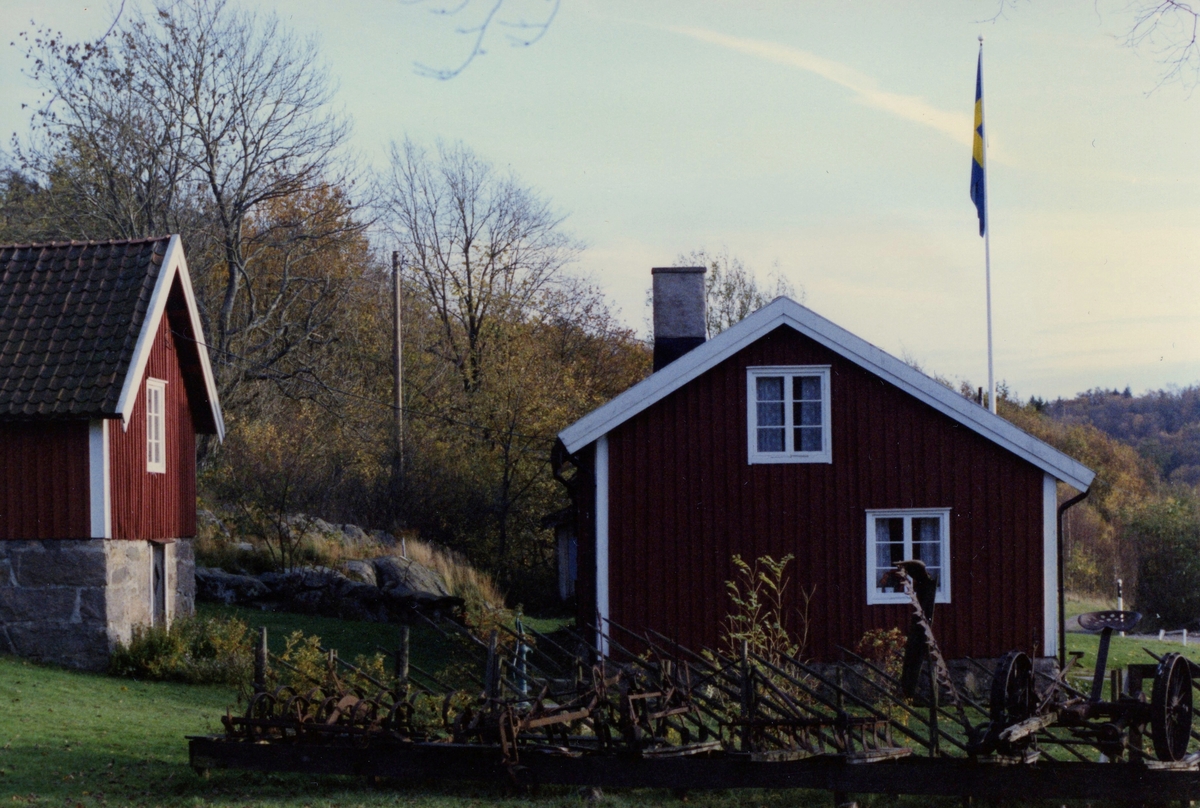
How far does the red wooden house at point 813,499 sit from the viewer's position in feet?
61.8

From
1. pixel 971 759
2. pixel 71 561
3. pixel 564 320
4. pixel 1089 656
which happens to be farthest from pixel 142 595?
pixel 564 320

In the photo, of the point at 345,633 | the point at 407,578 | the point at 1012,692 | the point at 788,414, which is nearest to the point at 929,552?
the point at 788,414

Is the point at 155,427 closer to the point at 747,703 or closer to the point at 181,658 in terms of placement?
the point at 181,658

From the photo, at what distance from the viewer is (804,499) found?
19.0 meters

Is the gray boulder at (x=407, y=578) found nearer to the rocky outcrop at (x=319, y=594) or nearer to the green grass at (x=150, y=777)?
the rocky outcrop at (x=319, y=594)

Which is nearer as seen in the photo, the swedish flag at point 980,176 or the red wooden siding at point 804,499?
the red wooden siding at point 804,499

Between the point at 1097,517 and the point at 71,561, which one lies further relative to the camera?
the point at 1097,517

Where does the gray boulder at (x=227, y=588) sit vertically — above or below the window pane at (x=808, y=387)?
below

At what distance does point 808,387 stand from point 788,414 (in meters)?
0.50

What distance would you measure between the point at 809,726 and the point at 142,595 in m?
12.8

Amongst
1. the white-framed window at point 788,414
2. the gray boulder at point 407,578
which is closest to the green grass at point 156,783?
the white-framed window at point 788,414

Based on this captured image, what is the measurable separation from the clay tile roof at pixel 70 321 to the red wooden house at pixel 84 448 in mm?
24

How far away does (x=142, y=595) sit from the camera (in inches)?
801

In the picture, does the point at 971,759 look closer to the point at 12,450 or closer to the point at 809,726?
the point at 809,726
